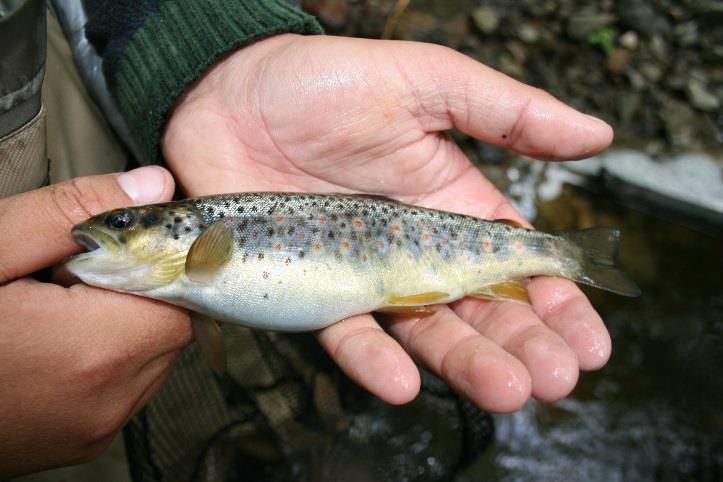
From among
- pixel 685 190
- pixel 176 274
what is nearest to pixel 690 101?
pixel 685 190

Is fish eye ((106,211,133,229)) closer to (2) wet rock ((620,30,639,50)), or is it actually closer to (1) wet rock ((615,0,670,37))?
(2) wet rock ((620,30,639,50))

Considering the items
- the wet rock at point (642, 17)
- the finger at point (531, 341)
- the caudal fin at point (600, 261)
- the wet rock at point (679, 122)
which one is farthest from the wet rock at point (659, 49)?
the finger at point (531, 341)

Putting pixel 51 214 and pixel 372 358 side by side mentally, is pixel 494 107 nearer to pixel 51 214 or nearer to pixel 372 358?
pixel 372 358

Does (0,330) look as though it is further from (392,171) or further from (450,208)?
(450,208)

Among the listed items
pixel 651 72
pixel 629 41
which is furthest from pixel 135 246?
pixel 629 41

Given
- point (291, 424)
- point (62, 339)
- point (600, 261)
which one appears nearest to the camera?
point (62, 339)

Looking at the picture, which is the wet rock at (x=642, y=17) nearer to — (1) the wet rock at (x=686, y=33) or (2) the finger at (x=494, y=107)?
(1) the wet rock at (x=686, y=33)

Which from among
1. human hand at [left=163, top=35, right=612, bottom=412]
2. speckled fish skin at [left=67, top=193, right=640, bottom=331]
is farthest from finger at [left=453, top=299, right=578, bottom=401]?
speckled fish skin at [left=67, top=193, right=640, bottom=331]
